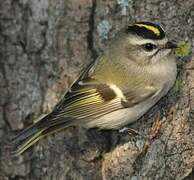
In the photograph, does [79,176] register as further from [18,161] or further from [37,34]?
[37,34]

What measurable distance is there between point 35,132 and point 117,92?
0.49 metres

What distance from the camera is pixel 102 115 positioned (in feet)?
12.9

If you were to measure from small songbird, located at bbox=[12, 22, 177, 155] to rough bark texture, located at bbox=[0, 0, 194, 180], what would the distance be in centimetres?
9

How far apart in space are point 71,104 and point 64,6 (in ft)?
1.99

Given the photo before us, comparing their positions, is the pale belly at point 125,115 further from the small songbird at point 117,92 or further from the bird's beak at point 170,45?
the bird's beak at point 170,45

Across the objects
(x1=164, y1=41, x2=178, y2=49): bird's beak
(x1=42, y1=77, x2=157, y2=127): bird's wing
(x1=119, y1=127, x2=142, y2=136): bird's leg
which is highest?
(x1=164, y1=41, x2=178, y2=49): bird's beak

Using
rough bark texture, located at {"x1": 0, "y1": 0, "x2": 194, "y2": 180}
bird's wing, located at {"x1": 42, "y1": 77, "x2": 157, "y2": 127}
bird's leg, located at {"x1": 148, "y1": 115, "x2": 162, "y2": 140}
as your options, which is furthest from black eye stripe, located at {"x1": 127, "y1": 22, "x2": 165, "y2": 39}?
bird's leg, located at {"x1": 148, "y1": 115, "x2": 162, "y2": 140}

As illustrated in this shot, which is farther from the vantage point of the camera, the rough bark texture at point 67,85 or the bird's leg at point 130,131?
the bird's leg at point 130,131

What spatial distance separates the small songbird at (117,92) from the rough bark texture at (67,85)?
9 cm

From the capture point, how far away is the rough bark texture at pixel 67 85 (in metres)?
3.82

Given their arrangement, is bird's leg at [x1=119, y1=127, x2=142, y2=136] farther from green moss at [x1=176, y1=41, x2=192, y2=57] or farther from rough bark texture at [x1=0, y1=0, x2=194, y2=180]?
green moss at [x1=176, y1=41, x2=192, y2=57]

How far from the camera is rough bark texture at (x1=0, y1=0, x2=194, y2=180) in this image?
3820mm

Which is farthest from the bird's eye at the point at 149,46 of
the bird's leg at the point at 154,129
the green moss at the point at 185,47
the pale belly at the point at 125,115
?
the bird's leg at the point at 154,129

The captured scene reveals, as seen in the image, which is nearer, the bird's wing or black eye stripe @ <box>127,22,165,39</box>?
black eye stripe @ <box>127,22,165,39</box>
